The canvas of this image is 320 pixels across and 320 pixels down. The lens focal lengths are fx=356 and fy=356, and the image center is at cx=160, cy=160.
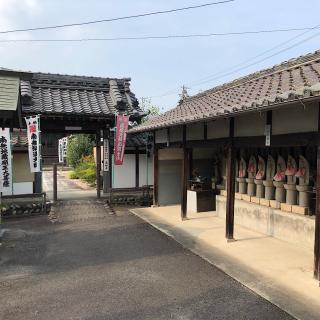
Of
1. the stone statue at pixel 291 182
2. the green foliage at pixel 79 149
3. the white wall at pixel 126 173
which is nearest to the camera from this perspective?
the stone statue at pixel 291 182

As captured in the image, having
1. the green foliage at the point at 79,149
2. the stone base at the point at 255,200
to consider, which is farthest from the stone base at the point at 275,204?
the green foliage at the point at 79,149

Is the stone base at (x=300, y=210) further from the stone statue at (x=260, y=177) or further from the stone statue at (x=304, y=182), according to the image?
the stone statue at (x=260, y=177)

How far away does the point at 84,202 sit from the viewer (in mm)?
14664

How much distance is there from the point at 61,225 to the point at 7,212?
278 centimetres

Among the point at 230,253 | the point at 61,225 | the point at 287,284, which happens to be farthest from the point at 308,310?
the point at 61,225

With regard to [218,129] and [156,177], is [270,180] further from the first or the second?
[156,177]

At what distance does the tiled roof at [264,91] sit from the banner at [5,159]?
4.46 meters

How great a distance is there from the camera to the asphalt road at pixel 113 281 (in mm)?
5137

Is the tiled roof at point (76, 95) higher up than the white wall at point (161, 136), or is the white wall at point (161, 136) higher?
the tiled roof at point (76, 95)

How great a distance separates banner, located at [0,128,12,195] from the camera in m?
11.9

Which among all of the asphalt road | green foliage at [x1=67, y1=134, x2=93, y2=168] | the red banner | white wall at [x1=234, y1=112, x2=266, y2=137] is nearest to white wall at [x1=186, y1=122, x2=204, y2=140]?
white wall at [x1=234, y1=112, x2=266, y2=137]

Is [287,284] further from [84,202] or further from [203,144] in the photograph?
[84,202]

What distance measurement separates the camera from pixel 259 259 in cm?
742

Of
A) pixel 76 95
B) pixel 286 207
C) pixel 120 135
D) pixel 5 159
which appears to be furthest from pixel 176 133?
pixel 76 95
